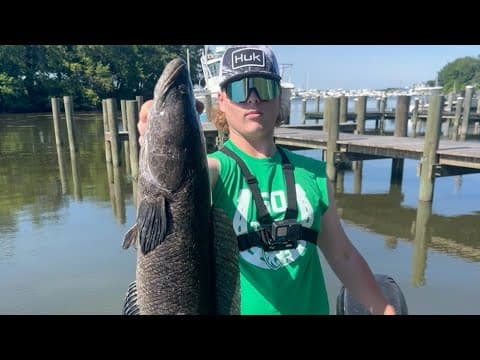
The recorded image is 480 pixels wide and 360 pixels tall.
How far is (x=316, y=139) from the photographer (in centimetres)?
1416

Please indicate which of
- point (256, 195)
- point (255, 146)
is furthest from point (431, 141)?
point (256, 195)

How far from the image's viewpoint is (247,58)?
200 cm

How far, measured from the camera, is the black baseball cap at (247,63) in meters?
1.97

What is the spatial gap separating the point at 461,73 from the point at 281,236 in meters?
106

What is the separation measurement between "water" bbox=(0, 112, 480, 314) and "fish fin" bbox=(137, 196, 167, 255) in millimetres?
4734

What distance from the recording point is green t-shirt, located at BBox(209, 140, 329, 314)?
197 centimetres

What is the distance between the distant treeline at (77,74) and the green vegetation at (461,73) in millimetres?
64176

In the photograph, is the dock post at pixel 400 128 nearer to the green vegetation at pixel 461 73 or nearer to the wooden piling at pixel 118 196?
the wooden piling at pixel 118 196

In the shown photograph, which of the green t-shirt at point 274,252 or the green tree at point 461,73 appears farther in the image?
the green tree at point 461,73

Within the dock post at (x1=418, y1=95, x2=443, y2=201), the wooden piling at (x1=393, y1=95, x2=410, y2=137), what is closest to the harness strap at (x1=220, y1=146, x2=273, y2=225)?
the dock post at (x1=418, y1=95, x2=443, y2=201)

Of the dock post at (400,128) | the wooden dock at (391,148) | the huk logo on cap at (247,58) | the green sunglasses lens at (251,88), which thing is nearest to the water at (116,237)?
the dock post at (400,128)

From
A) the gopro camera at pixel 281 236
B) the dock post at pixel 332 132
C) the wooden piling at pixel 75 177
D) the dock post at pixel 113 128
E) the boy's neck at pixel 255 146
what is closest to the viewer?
the gopro camera at pixel 281 236

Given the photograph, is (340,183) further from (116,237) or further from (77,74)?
(77,74)
